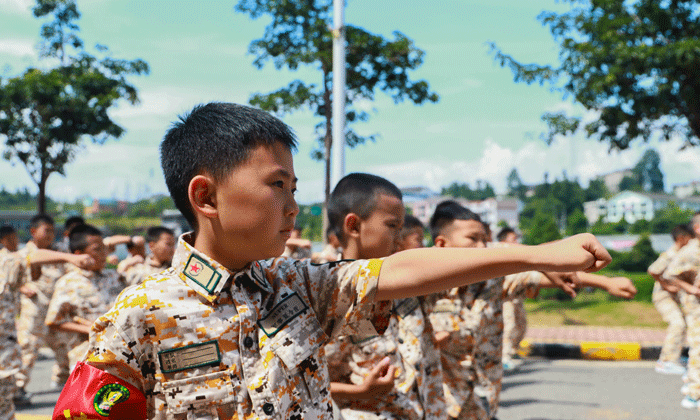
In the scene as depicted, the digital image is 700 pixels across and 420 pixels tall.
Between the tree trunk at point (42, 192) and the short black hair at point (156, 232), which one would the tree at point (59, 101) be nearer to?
the tree trunk at point (42, 192)

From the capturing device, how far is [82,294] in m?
4.84

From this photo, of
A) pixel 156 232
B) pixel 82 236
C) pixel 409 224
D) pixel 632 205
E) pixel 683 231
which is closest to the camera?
pixel 409 224

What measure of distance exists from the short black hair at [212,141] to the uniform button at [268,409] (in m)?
0.47

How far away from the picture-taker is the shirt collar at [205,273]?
4.80 ft

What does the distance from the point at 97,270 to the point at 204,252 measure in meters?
3.91

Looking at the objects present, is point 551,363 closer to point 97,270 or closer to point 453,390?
point 453,390

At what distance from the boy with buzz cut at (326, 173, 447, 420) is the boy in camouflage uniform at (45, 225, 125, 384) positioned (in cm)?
272

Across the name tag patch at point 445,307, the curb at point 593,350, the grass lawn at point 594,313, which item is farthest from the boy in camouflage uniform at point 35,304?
the grass lawn at point 594,313

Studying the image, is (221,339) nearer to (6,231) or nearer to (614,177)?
(6,231)

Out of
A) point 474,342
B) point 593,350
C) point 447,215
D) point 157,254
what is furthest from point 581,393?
point 157,254

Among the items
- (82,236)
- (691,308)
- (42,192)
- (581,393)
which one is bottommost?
(581,393)

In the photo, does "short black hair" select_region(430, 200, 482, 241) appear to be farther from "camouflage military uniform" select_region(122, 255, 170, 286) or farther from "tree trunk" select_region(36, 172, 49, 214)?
"tree trunk" select_region(36, 172, 49, 214)

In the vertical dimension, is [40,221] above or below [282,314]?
above

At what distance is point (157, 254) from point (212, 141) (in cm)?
444
